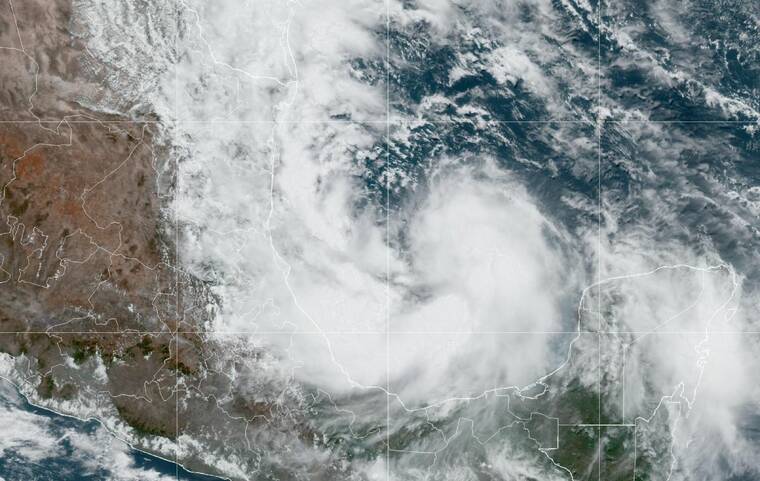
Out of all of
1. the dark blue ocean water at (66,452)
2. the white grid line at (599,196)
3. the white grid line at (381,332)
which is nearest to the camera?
the white grid line at (381,332)

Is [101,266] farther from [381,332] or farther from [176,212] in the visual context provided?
[381,332]

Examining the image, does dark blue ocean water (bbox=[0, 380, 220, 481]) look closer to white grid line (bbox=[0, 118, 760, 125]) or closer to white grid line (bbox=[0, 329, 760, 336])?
white grid line (bbox=[0, 329, 760, 336])

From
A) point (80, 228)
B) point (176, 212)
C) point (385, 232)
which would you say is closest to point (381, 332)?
point (385, 232)

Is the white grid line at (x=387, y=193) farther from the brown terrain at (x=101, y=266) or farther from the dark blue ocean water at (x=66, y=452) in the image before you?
the dark blue ocean water at (x=66, y=452)

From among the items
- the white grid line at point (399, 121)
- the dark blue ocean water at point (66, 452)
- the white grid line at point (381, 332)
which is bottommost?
the dark blue ocean water at point (66, 452)

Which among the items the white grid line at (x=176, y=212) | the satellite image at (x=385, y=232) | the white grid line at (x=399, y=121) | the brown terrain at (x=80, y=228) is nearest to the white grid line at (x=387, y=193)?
the satellite image at (x=385, y=232)

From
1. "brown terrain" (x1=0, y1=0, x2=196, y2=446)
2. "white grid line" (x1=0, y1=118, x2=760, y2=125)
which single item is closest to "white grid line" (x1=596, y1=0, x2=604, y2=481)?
"white grid line" (x1=0, y1=118, x2=760, y2=125)

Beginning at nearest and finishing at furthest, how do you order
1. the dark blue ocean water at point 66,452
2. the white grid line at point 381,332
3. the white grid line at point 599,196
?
1. the white grid line at point 381,332
2. the white grid line at point 599,196
3. the dark blue ocean water at point 66,452

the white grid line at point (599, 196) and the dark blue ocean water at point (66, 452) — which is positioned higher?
the white grid line at point (599, 196)

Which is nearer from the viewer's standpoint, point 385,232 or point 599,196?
point 385,232
